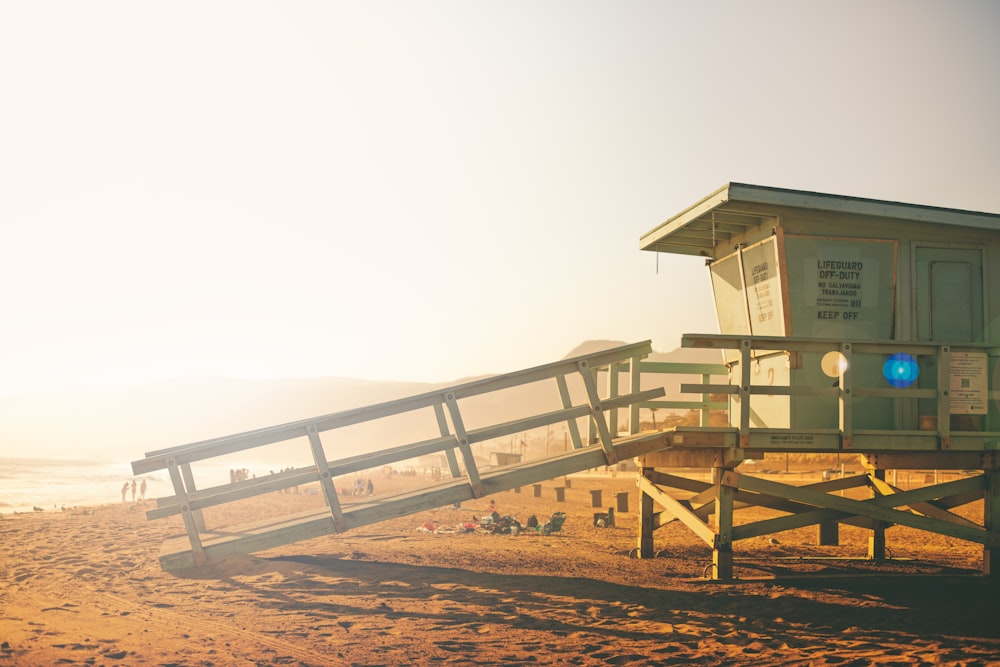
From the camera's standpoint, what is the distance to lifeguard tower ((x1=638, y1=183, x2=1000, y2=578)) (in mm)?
9398

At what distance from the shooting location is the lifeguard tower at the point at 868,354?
9.40 m

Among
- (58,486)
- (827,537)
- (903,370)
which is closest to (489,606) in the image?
(903,370)

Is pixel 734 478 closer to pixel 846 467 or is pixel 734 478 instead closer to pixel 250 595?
pixel 250 595

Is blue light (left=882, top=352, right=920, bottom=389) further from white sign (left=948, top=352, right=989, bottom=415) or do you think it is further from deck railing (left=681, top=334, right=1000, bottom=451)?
white sign (left=948, top=352, right=989, bottom=415)

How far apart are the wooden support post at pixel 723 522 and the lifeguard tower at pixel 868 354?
0.05 feet

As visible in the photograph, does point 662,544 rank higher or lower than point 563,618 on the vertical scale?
lower

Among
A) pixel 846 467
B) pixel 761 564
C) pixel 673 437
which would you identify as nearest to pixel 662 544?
pixel 761 564

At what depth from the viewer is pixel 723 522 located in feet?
30.4

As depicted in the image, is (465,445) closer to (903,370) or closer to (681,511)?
(681,511)

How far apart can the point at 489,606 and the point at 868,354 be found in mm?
5653

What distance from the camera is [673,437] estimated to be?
9.25 metres

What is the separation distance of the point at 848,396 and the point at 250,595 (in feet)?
23.2

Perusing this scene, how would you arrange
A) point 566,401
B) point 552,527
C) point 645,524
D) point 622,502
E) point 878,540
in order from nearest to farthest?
point 566,401, point 878,540, point 645,524, point 552,527, point 622,502

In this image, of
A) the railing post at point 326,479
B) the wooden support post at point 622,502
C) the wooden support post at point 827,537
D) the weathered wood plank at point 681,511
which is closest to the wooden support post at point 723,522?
the weathered wood plank at point 681,511
